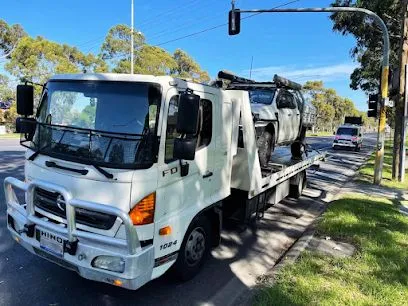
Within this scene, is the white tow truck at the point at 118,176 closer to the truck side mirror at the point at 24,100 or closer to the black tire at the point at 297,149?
the truck side mirror at the point at 24,100

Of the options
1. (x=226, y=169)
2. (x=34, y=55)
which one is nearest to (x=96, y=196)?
(x=226, y=169)

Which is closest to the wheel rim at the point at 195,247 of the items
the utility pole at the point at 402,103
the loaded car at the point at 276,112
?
the loaded car at the point at 276,112

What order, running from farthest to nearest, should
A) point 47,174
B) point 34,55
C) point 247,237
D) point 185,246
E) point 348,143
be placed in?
1. point 34,55
2. point 348,143
3. point 247,237
4. point 185,246
5. point 47,174

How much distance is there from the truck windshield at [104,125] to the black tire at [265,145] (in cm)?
353

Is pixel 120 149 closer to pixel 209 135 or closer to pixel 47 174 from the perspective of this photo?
pixel 47 174

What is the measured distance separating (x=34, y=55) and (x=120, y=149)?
41681 millimetres

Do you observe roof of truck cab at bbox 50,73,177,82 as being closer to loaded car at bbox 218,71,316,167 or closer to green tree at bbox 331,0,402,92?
loaded car at bbox 218,71,316,167

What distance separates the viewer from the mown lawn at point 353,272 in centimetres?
427

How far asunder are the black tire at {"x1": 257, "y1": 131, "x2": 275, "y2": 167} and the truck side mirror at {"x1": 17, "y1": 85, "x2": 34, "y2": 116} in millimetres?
3930

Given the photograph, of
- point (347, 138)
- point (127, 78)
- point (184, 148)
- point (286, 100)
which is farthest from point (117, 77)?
point (347, 138)

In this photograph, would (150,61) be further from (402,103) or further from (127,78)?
(127,78)

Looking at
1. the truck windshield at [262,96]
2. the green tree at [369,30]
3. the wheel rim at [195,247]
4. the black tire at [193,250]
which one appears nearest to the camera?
the black tire at [193,250]

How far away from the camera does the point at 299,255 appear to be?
18.4 ft

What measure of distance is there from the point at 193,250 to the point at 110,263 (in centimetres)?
139
